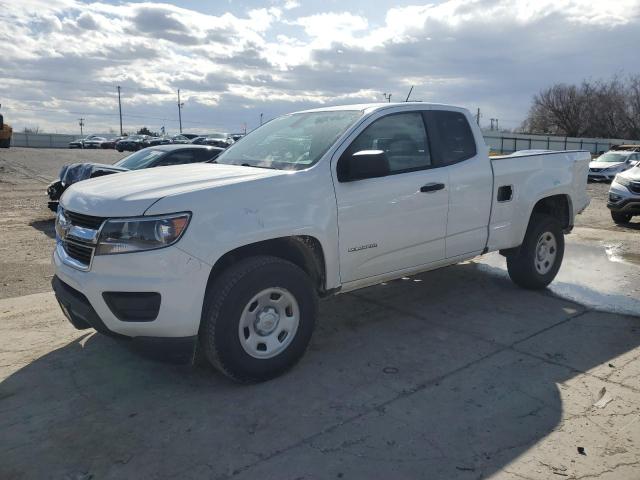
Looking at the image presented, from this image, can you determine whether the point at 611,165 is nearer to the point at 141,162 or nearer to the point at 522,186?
the point at 522,186

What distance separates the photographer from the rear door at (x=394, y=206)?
4.16 metres

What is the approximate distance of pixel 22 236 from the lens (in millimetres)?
9359

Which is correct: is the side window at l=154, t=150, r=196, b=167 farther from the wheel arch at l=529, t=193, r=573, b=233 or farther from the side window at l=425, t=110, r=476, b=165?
the wheel arch at l=529, t=193, r=573, b=233

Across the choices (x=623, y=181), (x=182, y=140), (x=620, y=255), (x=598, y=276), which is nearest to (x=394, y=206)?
(x=598, y=276)

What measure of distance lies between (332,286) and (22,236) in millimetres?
7339

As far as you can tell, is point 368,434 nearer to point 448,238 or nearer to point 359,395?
point 359,395

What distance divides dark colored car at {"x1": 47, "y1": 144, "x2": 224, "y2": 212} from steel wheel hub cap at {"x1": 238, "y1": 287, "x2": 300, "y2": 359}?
19.5 feet

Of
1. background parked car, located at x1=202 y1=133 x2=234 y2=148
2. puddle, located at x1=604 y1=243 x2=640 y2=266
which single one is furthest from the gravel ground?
background parked car, located at x1=202 y1=133 x2=234 y2=148

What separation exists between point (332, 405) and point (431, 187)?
6.73 ft

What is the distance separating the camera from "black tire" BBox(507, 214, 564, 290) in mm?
5855

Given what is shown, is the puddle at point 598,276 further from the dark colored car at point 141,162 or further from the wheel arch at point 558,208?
the dark colored car at point 141,162

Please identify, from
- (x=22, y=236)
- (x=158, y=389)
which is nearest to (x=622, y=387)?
(x=158, y=389)

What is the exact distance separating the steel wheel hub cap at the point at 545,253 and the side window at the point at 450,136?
1.52 metres

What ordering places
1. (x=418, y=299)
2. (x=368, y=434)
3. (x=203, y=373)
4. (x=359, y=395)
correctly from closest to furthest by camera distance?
(x=368, y=434), (x=359, y=395), (x=203, y=373), (x=418, y=299)
